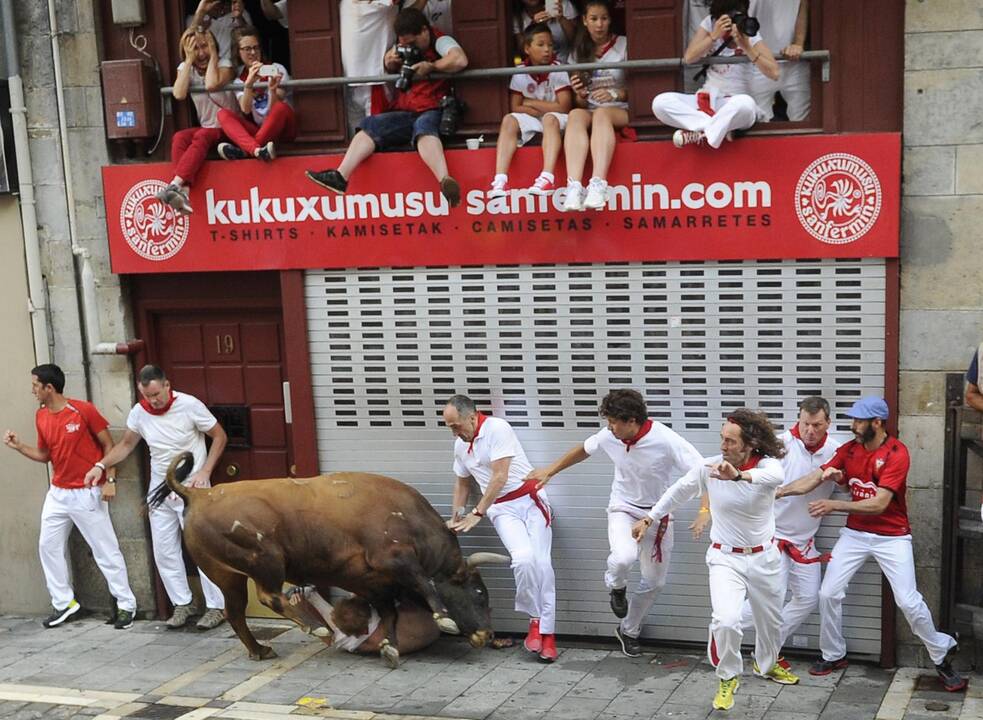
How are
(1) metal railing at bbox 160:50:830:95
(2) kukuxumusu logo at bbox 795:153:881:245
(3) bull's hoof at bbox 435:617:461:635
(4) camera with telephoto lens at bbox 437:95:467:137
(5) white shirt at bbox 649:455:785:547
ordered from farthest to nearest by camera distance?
(4) camera with telephoto lens at bbox 437:95:467:137 → (3) bull's hoof at bbox 435:617:461:635 → (1) metal railing at bbox 160:50:830:95 → (2) kukuxumusu logo at bbox 795:153:881:245 → (5) white shirt at bbox 649:455:785:547

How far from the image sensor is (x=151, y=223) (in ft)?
33.1

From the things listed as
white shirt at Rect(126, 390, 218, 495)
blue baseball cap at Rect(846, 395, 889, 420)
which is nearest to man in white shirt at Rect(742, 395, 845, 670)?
blue baseball cap at Rect(846, 395, 889, 420)

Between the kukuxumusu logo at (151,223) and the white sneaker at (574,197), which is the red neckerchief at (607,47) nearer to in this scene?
the white sneaker at (574,197)

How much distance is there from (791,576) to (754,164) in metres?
2.90

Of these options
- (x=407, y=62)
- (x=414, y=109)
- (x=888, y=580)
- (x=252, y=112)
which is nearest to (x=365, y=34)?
(x=407, y=62)

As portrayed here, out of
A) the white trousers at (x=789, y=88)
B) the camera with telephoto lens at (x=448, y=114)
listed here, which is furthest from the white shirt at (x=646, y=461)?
the camera with telephoto lens at (x=448, y=114)

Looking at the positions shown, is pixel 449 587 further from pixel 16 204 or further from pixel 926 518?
pixel 16 204

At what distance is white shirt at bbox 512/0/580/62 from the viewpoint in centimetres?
932

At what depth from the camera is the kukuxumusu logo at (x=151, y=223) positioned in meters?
10.0

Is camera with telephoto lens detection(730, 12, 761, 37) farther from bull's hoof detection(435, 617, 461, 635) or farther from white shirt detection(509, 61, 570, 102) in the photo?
bull's hoof detection(435, 617, 461, 635)

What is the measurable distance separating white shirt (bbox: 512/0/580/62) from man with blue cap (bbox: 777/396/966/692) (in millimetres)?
3437

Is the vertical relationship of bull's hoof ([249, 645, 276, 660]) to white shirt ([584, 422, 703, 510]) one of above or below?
below

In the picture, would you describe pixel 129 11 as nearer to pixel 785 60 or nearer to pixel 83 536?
pixel 83 536

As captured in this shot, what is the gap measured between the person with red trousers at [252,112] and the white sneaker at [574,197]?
241 centimetres
